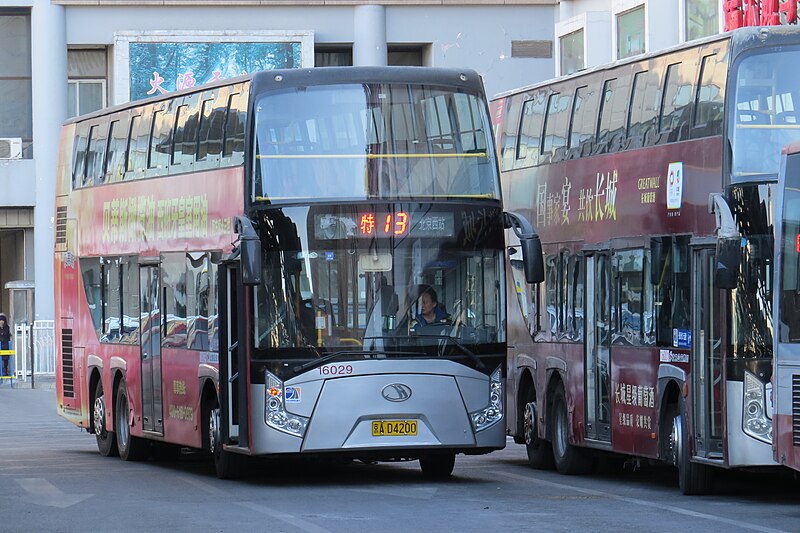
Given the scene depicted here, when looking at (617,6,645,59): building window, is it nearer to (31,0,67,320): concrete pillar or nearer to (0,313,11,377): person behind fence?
(31,0,67,320): concrete pillar

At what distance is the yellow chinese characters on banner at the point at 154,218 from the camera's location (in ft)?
67.0

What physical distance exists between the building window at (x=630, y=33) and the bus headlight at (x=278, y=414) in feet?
64.9

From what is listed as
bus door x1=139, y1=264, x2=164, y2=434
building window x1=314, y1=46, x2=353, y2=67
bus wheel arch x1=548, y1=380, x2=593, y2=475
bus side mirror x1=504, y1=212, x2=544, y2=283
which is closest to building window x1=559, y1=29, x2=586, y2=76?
building window x1=314, y1=46, x2=353, y2=67

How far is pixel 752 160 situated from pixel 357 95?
4.16 m

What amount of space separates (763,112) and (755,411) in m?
2.54

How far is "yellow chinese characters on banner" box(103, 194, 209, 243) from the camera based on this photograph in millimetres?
20422

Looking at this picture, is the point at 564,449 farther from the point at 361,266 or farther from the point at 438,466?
Answer: the point at 361,266

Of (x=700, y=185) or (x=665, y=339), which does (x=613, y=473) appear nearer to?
(x=665, y=339)

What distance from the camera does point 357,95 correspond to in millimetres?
18516

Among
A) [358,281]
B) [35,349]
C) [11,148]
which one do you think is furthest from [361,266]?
[11,148]

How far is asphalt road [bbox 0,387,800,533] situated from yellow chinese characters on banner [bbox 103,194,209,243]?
267cm

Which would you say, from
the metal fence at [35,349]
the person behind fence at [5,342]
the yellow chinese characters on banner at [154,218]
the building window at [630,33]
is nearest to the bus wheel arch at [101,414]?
the yellow chinese characters on banner at [154,218]

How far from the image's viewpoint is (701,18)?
33500 millimetres

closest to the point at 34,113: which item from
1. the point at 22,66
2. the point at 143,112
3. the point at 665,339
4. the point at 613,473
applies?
the point at 22,66
